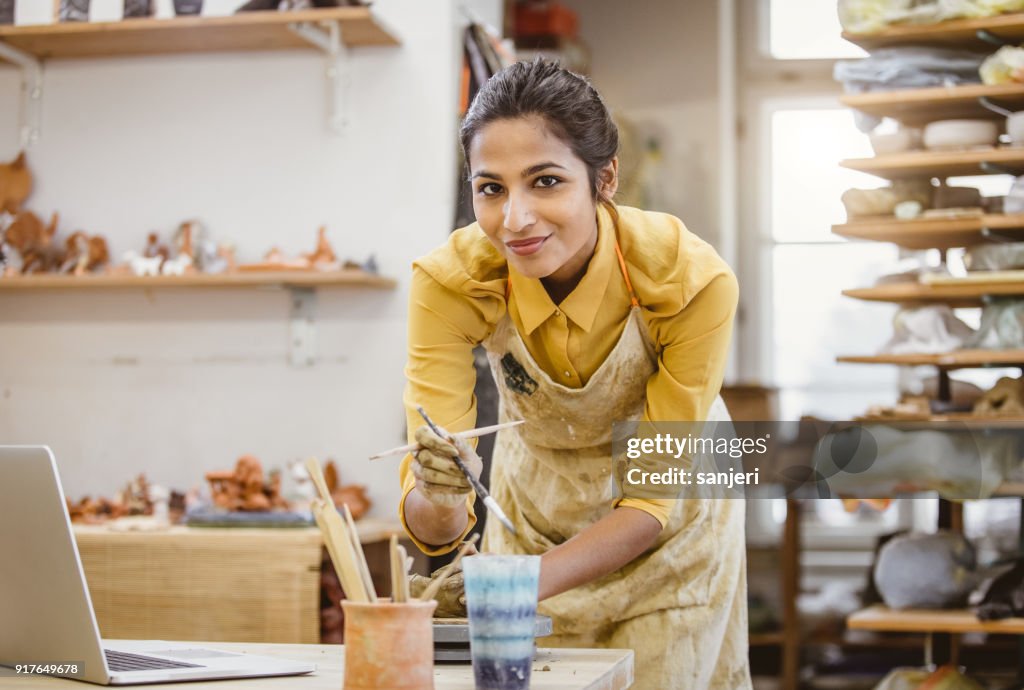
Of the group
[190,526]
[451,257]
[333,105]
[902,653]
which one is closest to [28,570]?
[451,257]

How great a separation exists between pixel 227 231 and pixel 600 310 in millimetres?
1979

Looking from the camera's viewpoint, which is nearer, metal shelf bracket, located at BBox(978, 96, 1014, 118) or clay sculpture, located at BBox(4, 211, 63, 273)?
metal shelf bracket, located at BBox(978, 96, 1014, 118)

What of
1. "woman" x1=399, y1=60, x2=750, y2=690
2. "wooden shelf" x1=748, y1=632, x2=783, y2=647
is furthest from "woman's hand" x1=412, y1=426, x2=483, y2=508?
"wooden shelf" x1=748, y1=632, x2=783, y2=647

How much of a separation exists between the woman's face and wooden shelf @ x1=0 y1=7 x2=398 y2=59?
1672 millimetres

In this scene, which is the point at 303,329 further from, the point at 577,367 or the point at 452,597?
the point at 452,597

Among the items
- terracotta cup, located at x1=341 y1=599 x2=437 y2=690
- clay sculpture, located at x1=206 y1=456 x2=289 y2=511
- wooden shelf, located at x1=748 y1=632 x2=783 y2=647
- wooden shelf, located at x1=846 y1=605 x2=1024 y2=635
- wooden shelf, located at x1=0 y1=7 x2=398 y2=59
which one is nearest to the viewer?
terracotta cup, located at x1=341 y1=599 x2=437 y2=690

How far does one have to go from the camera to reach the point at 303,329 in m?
3.39

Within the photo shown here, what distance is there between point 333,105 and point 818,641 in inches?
98.4

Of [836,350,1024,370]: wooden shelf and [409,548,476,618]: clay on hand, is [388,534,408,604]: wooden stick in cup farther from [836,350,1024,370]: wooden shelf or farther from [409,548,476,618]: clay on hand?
[836,350,1024,370]: wooden shelf

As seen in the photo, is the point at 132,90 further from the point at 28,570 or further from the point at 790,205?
the point at 790,205

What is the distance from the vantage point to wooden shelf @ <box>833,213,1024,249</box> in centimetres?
293

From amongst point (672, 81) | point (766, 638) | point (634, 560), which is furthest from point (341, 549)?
point (672, 81)

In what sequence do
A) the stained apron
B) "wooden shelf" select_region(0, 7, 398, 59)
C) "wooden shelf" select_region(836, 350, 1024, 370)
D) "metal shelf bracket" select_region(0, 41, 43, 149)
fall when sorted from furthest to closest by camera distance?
"metal shelf bracket" select_region(0, 41, 43, 149) → "wooden shelf" select_region(0, 7, 398, 59) → "wooden shelf" select_region(836, 350, 1024, 370) → the stained apron

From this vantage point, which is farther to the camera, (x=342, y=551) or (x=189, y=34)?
(x=189, y=34)
